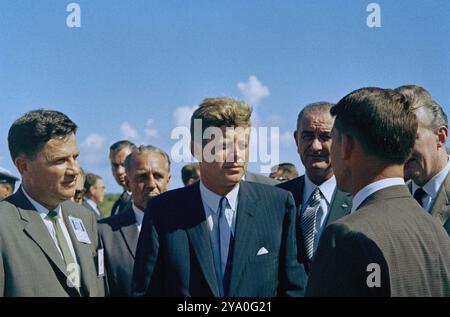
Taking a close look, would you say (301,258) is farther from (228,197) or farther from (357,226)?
(357,226)

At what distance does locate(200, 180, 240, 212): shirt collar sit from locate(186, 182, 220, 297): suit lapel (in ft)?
0.14

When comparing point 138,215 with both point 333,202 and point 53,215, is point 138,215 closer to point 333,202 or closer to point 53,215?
point 53,215

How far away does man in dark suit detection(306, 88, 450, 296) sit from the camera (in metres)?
2.42

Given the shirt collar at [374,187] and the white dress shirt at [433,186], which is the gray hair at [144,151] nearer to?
the white dress shirt at [433,186]

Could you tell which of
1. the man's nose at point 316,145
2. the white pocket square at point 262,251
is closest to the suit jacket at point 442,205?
the man's nose at point 316,145

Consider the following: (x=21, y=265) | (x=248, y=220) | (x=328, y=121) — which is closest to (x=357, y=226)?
(x=248, y=220)

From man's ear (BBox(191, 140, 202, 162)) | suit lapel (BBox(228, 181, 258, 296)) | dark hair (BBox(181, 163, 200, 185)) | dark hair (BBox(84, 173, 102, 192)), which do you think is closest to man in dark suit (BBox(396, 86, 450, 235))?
suit lapel (BBox(228, 181, 258, 296))

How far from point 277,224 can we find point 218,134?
0.68m

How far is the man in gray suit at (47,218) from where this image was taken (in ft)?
11.7

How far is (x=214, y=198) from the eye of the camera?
3742 millimetres

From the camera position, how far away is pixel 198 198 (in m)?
3.78

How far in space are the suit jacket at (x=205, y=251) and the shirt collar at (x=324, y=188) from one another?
1.09 meters

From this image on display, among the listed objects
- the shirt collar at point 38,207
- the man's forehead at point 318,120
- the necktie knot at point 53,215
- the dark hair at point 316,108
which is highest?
the dark hair at point 316,108
